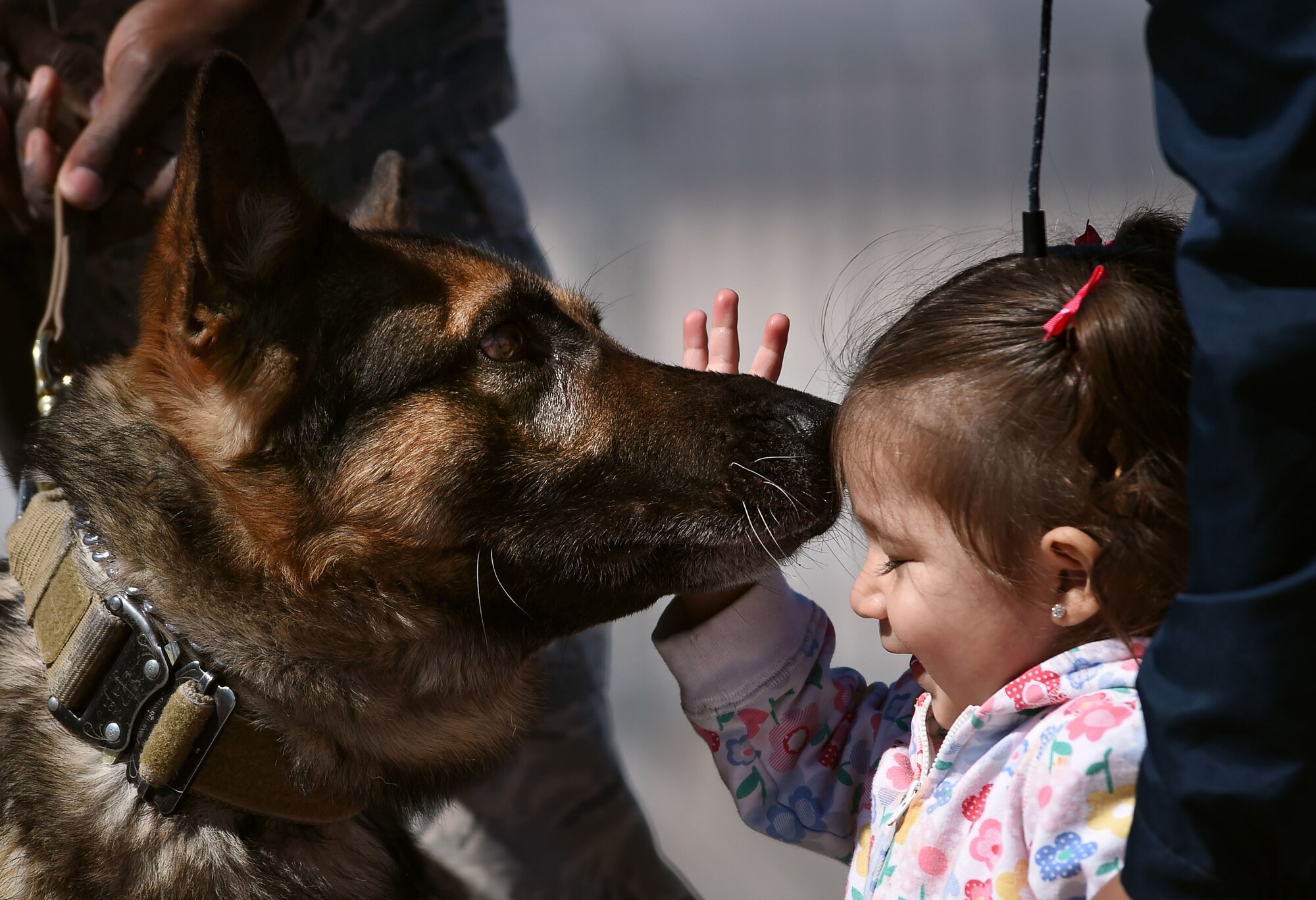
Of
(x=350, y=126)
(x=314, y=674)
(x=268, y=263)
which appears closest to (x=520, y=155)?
(x=350, y=126)

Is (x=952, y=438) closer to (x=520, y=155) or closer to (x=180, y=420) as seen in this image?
(x=180, y=420)

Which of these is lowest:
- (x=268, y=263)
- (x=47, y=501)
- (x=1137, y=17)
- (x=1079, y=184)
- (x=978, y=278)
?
(x=47, y=501)

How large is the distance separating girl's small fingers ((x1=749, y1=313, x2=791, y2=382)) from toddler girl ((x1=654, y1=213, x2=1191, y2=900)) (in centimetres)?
57

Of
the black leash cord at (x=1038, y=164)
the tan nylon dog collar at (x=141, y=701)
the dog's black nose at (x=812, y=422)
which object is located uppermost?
the black leash cord at (x=1038, y=164)

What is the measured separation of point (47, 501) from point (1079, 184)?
102 inches

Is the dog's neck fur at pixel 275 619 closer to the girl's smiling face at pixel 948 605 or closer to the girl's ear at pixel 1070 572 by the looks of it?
the girl's smiling face at pixel 948 605

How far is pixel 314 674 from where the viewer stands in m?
1.61

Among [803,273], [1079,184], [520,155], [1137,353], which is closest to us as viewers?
[1137,353]

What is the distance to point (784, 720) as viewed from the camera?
1639mm

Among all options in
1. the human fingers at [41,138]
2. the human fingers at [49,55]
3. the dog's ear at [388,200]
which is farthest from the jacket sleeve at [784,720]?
the human fingers at [49,55]

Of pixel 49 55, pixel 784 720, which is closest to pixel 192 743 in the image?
pixel 784 720

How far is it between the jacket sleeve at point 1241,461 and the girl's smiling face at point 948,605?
0.39 metres

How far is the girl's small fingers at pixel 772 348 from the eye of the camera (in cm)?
200

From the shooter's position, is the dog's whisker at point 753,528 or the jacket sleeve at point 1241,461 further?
the dog's whisker at point 753,528
